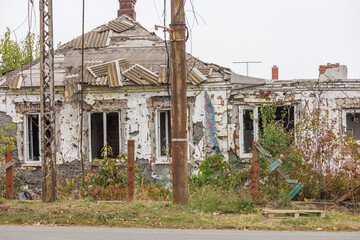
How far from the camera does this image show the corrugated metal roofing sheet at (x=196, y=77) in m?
13.8

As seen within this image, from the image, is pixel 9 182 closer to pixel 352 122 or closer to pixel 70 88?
pixel 70 88

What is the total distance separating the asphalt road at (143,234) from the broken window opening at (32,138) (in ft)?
21.8

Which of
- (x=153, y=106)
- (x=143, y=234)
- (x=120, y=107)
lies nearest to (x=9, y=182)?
(x=120, y=107)

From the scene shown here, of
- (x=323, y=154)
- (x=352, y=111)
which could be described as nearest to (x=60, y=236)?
(x=323, y=154)

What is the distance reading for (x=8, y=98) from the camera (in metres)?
14.5

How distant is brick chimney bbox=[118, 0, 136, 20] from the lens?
17141 mm

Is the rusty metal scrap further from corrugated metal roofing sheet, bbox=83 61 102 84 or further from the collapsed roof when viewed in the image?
corrugated metal roofing sheet, bbox=83 61 102 84

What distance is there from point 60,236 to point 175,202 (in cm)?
296

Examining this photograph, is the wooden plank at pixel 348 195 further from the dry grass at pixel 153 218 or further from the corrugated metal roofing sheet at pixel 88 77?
the corrugated metal roofing sheet at pixel 88 77

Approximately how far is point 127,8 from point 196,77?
16.7 ft

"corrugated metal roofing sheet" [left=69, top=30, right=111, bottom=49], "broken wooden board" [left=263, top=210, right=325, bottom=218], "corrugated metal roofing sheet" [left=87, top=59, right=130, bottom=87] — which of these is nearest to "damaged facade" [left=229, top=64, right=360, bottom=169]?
"corrugated metal roofing sheet" [left=87, top=59, right=130, bottom=87]

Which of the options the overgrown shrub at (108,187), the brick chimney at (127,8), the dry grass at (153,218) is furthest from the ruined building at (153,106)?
the dry grass at (153,218)

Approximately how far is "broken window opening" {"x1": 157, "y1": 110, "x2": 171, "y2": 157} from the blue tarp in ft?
4.17

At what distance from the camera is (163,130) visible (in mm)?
14570
